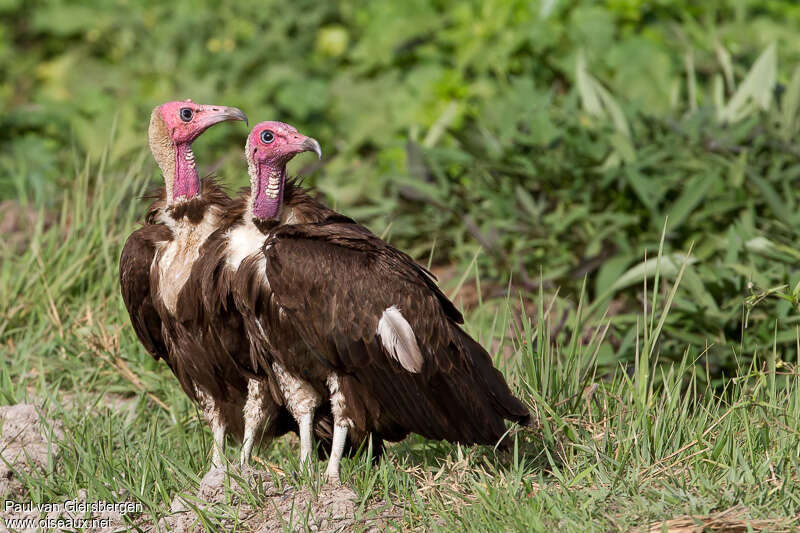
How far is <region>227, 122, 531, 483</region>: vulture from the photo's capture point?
3.72 metres

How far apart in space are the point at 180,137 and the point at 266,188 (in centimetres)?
41

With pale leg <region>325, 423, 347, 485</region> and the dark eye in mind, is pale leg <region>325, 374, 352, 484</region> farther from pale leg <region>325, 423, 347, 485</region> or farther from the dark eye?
the dark eye

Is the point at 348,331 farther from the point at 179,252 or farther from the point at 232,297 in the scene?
the point at 179,252

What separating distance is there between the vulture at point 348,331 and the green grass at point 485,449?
0.17 m

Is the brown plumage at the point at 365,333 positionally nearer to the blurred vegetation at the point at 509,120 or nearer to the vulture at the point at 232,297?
the vulture at the point at 232,297

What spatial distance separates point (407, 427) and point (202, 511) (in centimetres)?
74

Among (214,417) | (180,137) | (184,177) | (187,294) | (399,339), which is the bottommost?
(214,417)

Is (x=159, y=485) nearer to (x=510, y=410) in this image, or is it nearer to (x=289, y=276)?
(x=289, y=276)

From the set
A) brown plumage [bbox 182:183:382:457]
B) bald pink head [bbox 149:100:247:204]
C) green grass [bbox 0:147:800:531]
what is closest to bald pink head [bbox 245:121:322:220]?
brown plumage [bbox 182:183:382:457]

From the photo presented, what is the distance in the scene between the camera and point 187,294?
3873mm

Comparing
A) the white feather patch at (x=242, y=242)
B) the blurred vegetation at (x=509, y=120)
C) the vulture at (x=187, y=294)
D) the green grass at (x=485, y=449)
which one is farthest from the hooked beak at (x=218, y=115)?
the blurred vegetation at (x=509, y=120)

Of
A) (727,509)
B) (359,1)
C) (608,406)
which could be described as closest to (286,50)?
(359,1)

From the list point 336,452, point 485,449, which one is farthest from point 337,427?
point 485,449

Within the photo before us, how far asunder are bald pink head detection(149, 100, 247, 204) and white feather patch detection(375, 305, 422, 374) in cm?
89
